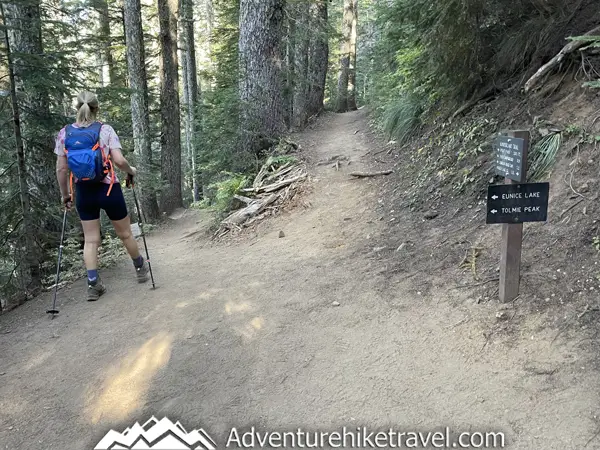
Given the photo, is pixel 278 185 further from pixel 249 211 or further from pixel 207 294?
pixel 207 294

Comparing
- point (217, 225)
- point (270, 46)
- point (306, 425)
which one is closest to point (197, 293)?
point (306, 425)

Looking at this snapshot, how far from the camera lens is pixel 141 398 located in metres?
3.34

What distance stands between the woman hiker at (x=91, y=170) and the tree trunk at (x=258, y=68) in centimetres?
536

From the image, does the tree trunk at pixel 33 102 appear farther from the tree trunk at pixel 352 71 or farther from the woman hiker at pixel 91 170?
the tree trunk at pixel 352 71

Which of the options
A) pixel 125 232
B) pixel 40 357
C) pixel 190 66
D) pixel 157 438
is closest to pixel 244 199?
pixel 125 232

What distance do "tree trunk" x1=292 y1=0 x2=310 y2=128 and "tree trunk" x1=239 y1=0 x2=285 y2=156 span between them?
267cm

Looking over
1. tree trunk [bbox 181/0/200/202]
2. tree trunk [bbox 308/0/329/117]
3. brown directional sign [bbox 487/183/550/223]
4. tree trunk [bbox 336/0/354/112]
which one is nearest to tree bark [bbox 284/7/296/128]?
tree trunk [bbox 308/0/329/117]

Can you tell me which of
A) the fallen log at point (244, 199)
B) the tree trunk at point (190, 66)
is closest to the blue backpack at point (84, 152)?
the fallen log at point (244, 199)

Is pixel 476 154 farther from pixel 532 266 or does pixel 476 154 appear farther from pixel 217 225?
pixel 217 225

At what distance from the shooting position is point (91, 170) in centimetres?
484

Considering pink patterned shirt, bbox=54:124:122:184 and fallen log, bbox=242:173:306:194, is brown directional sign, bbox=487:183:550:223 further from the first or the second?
fallen log, bbox=242:173:306:194

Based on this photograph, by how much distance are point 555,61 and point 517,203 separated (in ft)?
9.39

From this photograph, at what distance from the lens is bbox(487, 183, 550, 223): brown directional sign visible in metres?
3.51

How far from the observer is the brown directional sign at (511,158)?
3514mm
